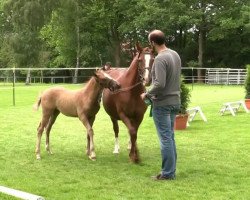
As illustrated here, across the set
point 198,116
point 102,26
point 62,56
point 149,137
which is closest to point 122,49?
point 102,26

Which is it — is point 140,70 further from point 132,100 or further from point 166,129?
point 166,129

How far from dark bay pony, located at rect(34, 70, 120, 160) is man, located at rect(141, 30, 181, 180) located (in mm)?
1557

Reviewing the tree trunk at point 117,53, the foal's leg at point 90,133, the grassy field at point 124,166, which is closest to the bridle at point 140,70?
the foal's leg at point 90,133

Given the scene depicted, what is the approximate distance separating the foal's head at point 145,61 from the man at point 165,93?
89 cm

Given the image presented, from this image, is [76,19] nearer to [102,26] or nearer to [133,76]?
[102,26]

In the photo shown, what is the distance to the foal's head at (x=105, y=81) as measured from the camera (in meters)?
7.94

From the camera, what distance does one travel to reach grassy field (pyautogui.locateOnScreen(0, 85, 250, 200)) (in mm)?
6105

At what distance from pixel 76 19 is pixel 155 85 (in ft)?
140

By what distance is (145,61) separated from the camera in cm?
762

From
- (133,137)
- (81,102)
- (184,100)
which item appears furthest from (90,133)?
(184,100)

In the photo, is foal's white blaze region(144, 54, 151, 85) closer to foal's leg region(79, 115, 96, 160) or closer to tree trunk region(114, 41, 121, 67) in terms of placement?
foal's leg region(79, 115, 96, 160)

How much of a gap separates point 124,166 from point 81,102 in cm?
152

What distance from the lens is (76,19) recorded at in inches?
1882

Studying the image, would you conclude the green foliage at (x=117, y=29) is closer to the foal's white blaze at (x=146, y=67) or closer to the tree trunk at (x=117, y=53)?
the tree trunk at (x=117, y=53)
